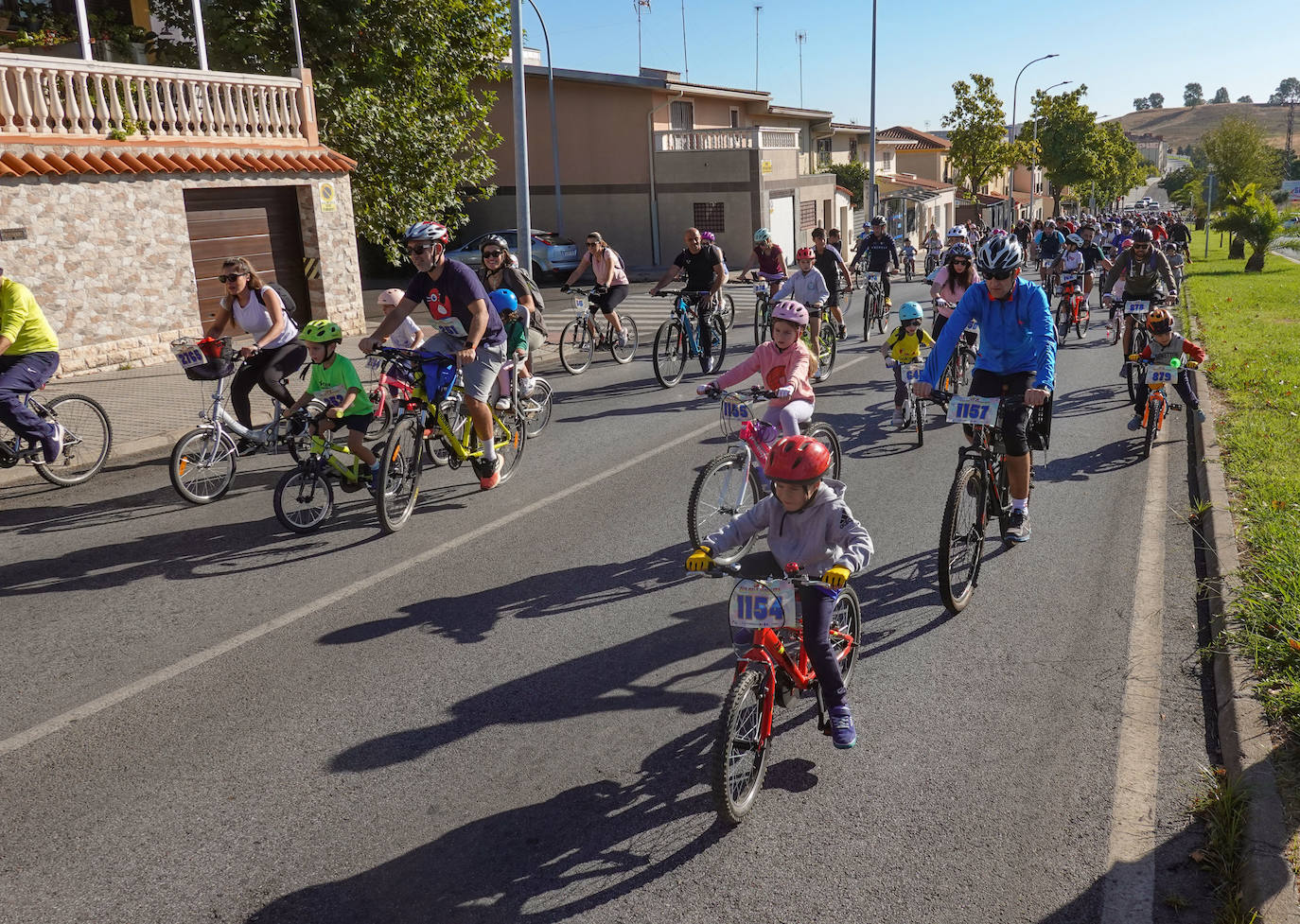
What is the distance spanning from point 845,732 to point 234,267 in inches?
265

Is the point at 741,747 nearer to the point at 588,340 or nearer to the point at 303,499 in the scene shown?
the point at 303,499

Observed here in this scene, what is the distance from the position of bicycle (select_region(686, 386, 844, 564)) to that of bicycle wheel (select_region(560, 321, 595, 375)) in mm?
8676

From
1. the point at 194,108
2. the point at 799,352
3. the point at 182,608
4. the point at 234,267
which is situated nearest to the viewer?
the point at 182,608

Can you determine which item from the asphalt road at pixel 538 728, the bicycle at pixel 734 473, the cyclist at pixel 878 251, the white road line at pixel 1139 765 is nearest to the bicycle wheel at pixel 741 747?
the asphalt road at pixel 538 728

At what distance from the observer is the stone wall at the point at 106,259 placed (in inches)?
554

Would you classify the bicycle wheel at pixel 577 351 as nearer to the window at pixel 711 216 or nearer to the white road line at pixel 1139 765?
the white road line at pixel 1139 765

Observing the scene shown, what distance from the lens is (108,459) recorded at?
10367mm

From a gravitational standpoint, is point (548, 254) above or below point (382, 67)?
below

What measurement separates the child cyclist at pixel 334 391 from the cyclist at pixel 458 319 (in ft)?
0.90

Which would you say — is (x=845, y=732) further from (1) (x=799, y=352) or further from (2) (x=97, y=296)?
(2) (x=97, y=296)

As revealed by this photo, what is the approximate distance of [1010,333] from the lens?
22.7 ft

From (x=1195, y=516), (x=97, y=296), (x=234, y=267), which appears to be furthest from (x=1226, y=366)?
(x=97, y=296)

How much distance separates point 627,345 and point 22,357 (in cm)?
929

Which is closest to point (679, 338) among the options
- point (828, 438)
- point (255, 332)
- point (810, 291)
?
point (810, 291)
